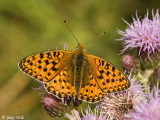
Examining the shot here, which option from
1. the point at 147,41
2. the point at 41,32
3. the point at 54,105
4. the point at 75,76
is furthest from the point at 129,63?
the point at 41,32

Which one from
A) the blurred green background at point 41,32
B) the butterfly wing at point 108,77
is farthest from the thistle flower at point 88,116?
the blurred green background at point 41,32

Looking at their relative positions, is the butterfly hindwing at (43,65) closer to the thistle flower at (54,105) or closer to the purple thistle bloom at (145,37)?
the thistle flower at (54,105)

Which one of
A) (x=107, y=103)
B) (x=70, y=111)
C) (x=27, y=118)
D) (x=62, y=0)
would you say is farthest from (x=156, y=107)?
(x=62, y=0)

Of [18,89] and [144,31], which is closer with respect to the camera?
[144,31]

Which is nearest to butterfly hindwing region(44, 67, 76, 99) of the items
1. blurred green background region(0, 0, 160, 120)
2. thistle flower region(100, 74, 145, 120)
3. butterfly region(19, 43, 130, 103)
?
butterfly region(19, 43, 130, 103)

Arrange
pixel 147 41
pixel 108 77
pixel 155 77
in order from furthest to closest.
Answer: pixel 147 41 < pixel 155 77 < pixel 108 77

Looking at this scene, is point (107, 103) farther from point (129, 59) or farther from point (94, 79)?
point (129, 59)

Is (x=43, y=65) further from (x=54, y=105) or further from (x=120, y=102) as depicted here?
(x=120, y=102)
